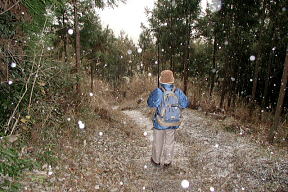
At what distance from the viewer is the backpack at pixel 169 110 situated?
473 centimetres

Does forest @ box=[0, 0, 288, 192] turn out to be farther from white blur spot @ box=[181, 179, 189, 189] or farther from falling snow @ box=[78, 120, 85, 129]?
white blur spot @ box=[181, 179, 189, 189]

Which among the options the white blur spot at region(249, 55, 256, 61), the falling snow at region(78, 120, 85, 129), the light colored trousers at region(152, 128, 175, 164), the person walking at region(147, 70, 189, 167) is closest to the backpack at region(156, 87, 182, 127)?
the person walking at region(147, 70, 189, 167)

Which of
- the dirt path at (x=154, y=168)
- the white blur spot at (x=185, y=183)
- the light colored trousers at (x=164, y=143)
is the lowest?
the white blur spot at (x=185, y=183)

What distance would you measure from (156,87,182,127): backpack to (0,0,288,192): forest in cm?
120

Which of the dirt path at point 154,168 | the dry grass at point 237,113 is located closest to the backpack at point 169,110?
the dirt path at point 154,168

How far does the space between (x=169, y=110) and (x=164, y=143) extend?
91cm

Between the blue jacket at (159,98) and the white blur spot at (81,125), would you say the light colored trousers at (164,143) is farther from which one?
the white blur spot at (81,125)

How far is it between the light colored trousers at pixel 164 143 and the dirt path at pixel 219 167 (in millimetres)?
297

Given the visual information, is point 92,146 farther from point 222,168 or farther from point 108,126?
point 222,168

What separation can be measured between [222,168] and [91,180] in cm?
301

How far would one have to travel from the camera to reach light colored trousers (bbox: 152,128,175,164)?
5.09m

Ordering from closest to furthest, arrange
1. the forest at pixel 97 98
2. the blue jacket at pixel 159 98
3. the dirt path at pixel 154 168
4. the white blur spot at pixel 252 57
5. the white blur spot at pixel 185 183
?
1. the forest at pixel 97 98
2. the dirt path at pixel 154 168
3. the white blur spot at pixel 185 183
4. the blue jacket at pixel 159 98
5. the white blur spot at pixel 252 57

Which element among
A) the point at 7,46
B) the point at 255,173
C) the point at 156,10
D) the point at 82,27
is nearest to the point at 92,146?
the point at 7,46

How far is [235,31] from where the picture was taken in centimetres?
984
